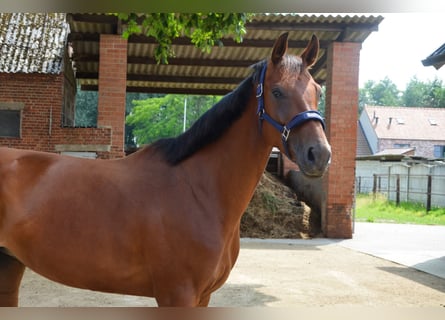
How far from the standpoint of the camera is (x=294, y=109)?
2115 millimetres

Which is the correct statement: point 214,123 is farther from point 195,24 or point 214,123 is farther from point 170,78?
point 170,78

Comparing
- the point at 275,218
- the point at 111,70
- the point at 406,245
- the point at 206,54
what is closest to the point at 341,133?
the point at 275,218

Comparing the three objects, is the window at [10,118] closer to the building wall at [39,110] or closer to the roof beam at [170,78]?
the building wall at [39,110]

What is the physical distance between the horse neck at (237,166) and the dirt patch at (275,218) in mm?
7717

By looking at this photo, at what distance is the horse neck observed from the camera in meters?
2.30

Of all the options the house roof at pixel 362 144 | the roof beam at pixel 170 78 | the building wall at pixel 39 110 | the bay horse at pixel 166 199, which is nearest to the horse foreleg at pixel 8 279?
the bay horse at pixel 166 199

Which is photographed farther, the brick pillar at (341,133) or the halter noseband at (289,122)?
the brick pillar at (341,133)

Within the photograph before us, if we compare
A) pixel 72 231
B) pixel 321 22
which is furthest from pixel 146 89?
pixel 72 231

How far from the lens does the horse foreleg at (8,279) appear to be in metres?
2.69

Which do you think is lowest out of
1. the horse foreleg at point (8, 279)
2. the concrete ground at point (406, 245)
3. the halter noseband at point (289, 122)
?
the concrete ground at point (406, 245)

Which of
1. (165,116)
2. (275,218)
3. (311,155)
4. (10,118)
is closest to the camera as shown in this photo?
(311,155)

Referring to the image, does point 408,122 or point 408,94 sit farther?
point 408,94

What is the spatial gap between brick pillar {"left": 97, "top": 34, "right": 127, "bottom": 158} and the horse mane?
653 cm

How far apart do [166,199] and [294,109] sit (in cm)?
78
